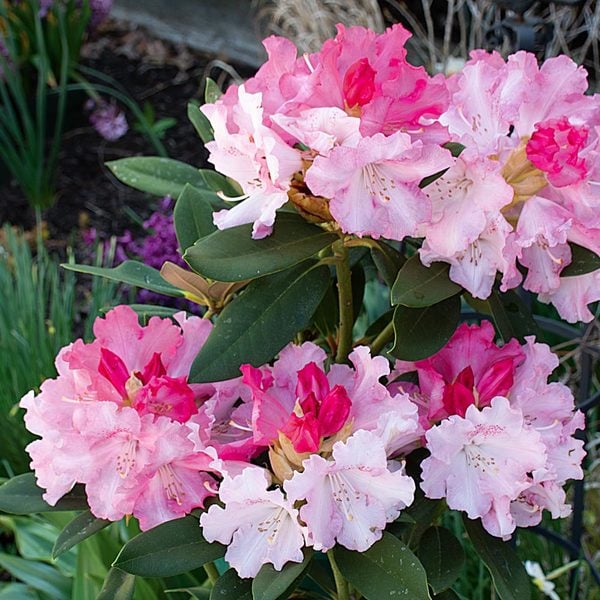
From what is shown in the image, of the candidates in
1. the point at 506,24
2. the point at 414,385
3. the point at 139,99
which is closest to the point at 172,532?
the point at 414,385

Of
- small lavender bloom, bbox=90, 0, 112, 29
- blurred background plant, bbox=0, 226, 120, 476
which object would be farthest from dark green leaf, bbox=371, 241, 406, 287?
small lavender bloom, bbox=90, 0, 112, 29

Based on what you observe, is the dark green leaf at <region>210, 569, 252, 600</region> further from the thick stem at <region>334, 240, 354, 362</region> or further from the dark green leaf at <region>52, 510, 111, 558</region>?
the thick stem at <region>334, 240, 354, 362</region>

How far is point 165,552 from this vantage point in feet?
2.56

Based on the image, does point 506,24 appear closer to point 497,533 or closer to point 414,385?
point 414,385

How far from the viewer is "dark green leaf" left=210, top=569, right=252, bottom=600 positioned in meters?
0.77

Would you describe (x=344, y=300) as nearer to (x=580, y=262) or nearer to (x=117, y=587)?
(x=580, y=262)

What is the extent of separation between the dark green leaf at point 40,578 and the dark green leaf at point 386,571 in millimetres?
764

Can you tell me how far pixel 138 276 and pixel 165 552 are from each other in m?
0.25

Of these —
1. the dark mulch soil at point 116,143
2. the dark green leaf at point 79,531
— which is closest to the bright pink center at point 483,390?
the dark green leaf at point 79,531

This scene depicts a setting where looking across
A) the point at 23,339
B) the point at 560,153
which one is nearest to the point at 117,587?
the point at 560,153

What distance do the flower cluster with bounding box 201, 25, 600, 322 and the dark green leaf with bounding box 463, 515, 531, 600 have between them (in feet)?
0.72

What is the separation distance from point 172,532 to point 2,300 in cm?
119

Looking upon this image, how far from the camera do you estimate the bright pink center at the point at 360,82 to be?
2.22ft

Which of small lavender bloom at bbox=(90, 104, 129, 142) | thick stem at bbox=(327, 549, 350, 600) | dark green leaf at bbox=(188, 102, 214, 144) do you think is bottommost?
small lavender bloom at bbox=(90, 104, 129, 142)
